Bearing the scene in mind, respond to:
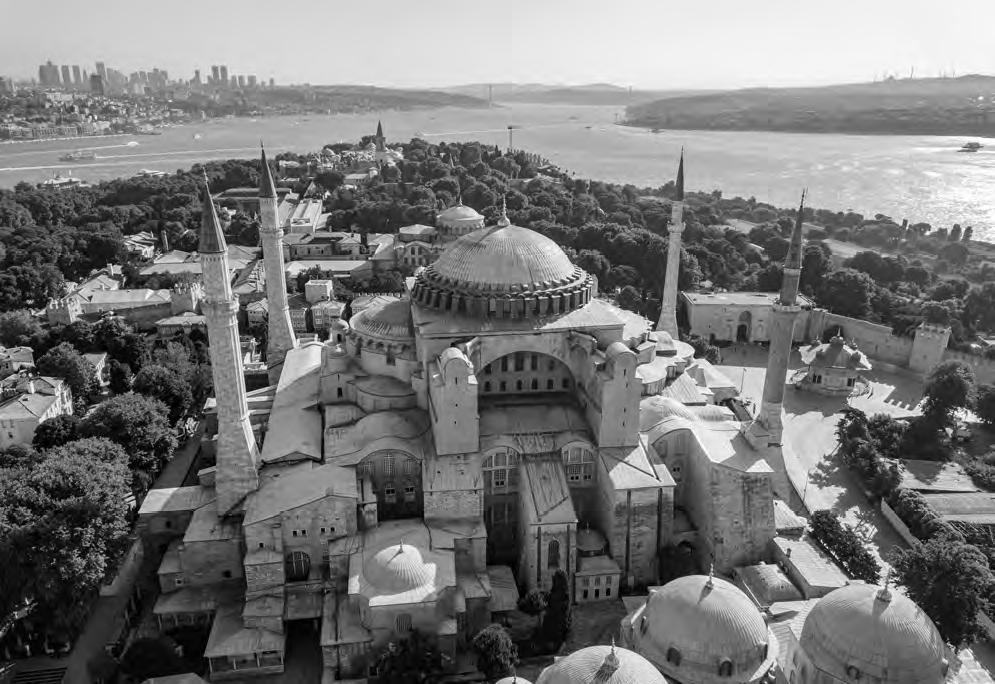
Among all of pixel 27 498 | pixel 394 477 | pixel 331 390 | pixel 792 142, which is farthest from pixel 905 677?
pixel 792 142

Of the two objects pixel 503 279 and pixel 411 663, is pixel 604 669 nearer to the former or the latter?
pixel 411 663

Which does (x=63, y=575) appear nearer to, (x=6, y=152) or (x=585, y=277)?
(x=585, y=277)

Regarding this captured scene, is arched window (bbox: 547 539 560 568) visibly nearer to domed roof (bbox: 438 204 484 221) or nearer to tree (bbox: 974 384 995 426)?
tree (bbox: 974 384 995 426)

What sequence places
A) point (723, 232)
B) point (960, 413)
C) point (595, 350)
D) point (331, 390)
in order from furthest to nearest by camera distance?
point (723, 232), point (960, 413), point (331, 390), point (595, 350)

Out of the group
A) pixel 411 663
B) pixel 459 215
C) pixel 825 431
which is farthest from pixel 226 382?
pixel 459 215

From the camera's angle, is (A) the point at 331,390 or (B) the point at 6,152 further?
(B) the point at 6,152

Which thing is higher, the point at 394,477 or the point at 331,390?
the point at 331,390
